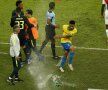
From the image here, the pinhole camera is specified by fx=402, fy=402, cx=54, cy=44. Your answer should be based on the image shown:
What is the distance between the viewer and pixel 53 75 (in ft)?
55.5

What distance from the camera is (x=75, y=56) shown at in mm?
19156

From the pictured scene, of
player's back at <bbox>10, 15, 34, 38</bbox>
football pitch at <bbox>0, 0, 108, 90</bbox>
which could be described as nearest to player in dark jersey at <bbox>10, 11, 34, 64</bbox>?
player's back at <bbox>10, 15, 34, 38</bbox>

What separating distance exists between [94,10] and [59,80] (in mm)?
10997

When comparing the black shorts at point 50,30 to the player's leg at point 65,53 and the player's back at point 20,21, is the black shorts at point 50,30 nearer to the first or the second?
the player's back at point 20,21

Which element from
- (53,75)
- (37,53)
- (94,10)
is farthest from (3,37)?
(94,10)

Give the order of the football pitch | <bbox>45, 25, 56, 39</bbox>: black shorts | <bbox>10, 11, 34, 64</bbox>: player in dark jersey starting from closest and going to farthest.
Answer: the football pitch
<bbox>10, 11, 34, 64</bbox>: player in dark jersey
<bbox>45, 25, 56, 39</bbox>: black shorts

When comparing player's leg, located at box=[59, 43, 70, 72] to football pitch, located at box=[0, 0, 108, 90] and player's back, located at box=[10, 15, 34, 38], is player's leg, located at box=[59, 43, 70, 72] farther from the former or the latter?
Result: player's back, located at box=[10, 15, 34, 38]

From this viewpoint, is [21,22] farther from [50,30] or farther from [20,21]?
[50,30]

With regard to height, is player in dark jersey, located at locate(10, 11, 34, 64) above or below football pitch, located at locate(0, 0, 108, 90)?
above

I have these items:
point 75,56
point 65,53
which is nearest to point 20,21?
point 65,53

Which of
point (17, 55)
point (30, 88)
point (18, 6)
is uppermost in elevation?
point (18, 6)

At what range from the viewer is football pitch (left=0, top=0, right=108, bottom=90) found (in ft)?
52.9

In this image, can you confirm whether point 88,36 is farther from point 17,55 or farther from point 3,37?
point 17,55

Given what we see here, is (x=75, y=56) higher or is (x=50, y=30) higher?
(x=50, y=30)
